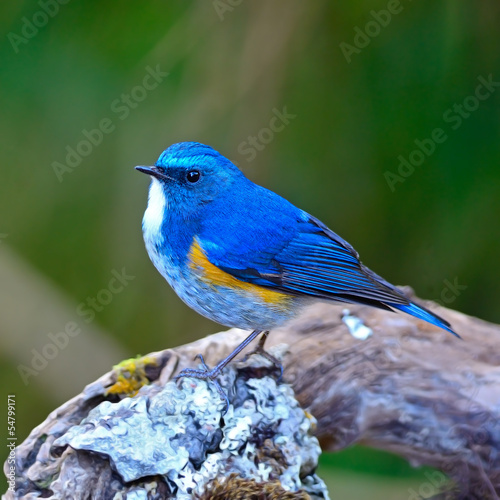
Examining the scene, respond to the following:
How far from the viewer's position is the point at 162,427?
2.85m

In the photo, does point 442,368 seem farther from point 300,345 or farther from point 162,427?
point 162,427

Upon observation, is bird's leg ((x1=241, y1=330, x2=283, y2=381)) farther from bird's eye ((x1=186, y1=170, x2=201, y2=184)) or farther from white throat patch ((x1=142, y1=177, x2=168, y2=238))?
bird's eye ((x1=186, y1=170, x2=201, y2=184))

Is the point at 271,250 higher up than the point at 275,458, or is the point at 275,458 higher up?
the point at 271,250

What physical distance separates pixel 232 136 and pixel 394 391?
2.07 m

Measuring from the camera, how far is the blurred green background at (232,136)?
14.7ft

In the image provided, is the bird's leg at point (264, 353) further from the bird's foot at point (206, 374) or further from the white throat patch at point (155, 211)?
the white throat patch at point (155, 211)

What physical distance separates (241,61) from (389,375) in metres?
2.25

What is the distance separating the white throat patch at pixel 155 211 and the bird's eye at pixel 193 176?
153 millimetres

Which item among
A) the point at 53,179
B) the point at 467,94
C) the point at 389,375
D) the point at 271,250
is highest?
the point at 467,94

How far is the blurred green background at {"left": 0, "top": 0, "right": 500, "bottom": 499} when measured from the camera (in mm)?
4488

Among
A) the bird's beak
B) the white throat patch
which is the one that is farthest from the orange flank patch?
the bird's beak

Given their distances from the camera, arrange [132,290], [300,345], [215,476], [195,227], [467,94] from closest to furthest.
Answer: [215,476], [195,227], [300,345], [467,94], [132,290]

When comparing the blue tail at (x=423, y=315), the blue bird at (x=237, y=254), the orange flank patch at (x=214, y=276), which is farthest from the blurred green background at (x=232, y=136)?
the orange flank patch at (x=214, y=276)

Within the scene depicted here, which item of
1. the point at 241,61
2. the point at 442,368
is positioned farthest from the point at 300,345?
the point at 241,61
